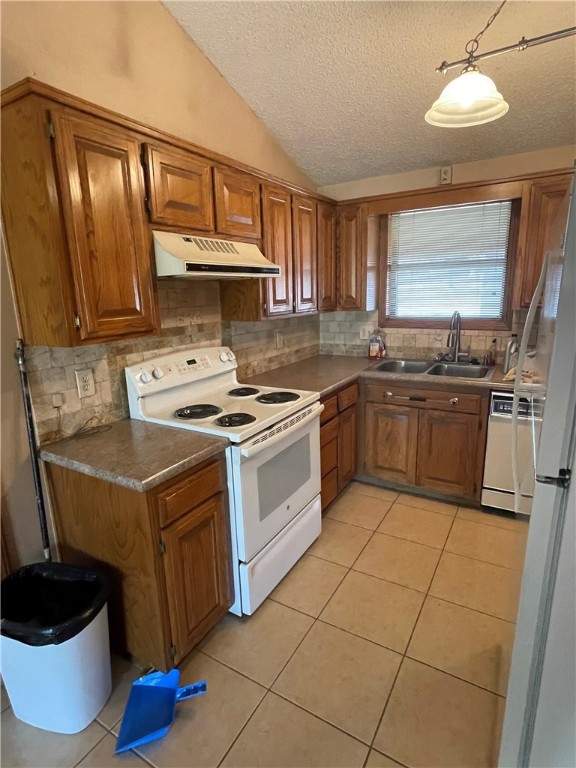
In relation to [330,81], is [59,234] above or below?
below

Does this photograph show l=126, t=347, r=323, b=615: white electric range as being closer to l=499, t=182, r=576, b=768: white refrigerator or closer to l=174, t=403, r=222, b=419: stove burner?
l=174, t=403, r=222, b=419: stove burner

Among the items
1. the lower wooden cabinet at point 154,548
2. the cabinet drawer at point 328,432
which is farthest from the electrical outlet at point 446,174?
the lower wooden cabinet at point 154,548

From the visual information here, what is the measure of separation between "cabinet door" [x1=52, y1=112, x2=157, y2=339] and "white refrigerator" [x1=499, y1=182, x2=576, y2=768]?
1523mm

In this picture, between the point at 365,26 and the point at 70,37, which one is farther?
the point at 365,26

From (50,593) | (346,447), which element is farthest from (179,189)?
(346,447)

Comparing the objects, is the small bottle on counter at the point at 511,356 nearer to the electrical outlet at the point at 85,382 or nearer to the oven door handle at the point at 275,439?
the oven door handle at the point at 275,439

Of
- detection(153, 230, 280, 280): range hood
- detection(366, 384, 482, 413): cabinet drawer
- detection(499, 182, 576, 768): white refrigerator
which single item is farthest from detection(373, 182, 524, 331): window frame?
detection(499, 182, 576, 768): white refrigerator

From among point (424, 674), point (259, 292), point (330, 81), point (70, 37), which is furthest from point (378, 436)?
point (70, 37)

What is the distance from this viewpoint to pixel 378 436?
310 centimetres

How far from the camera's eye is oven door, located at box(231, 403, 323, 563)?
1801 millimetres

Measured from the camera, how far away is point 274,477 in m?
2.02

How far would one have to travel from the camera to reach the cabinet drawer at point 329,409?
2633 mm

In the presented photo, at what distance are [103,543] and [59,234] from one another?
3.89 feet

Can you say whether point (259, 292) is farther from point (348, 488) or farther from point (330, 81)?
point (348, 488)
